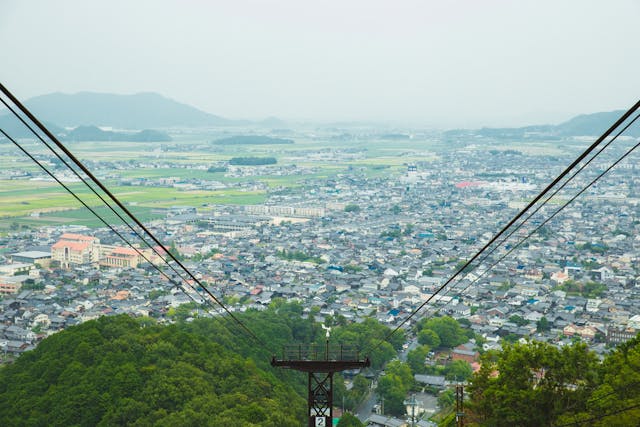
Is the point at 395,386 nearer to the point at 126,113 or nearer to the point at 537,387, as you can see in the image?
the point at 537,387

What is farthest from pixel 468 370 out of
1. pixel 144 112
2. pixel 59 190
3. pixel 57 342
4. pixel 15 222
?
pixel 144 112

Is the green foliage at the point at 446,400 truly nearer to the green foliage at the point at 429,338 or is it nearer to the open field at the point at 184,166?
the green foliage at the point at 429,338

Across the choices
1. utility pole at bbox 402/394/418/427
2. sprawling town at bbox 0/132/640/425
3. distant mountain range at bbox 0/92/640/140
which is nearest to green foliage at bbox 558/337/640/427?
utility pole at bbox 402/394/418/427

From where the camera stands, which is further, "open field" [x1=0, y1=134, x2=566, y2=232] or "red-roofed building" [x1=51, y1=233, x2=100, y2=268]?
"open field" [x1=0, y1=134, x2=566, y2=232]

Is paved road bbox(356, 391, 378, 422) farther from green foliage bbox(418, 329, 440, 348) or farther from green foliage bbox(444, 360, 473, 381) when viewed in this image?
green foliage bbox(418, 329, 440, 348)

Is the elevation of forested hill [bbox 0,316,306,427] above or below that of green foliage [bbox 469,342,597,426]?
below

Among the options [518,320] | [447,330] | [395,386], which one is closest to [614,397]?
[395,386]
